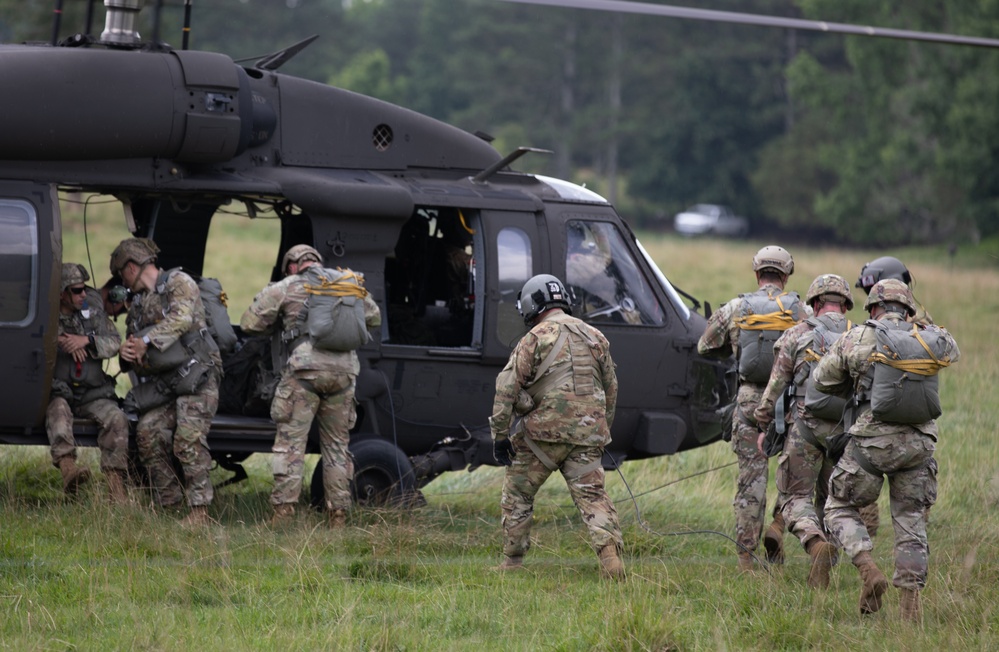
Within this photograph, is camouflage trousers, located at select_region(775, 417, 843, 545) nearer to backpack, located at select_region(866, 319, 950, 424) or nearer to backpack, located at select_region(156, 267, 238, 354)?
backpack, located at select_region(866, 319, 950, 424)

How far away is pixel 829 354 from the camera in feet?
23.5

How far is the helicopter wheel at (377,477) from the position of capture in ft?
29.2

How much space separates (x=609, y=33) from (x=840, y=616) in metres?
54.3

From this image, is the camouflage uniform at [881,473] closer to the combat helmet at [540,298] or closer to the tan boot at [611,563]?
the tan boot at [611,563]

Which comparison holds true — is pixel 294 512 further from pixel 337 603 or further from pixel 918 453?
pixel 918 453

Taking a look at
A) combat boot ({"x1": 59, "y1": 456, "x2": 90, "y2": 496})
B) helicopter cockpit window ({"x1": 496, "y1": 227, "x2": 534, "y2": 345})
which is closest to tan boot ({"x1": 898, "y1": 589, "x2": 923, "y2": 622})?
helicopter cockpit window ({"x1": 496, "y1": 227, "x2": 534, "y2": 345})

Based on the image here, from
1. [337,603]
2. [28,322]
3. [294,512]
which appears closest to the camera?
[337,603]

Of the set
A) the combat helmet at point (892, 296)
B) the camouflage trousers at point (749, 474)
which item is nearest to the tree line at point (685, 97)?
the camouflage trousers at point (749, 474)

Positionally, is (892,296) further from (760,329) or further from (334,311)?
(334,311)

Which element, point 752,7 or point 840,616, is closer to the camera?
point 840,616

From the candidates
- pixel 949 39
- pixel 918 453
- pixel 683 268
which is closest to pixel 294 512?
pixel 918 453

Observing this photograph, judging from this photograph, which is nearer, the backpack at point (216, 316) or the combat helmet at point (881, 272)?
the combat helmet at point (881, 272)

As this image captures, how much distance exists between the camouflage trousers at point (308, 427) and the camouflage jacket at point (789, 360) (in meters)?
2.73

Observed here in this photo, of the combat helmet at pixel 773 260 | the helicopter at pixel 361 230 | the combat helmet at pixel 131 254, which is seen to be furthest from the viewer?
the combat helmet at pixel 773 260
